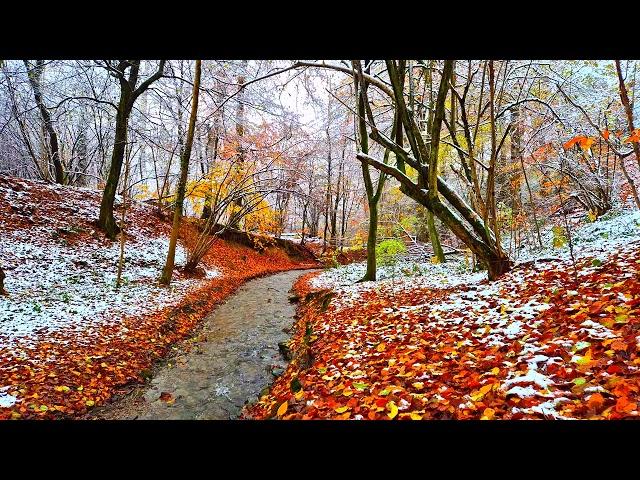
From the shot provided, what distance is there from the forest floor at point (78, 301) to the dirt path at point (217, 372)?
35 cm

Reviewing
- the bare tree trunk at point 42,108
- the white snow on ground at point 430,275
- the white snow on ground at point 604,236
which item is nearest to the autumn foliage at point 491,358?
the white snow on ground at point 604,236

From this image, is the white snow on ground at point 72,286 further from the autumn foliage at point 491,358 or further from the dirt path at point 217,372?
the autumn foliage at point 491,358

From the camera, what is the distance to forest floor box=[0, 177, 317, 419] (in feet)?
14.4

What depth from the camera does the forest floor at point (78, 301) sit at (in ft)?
14.4

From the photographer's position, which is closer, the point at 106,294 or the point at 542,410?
the point at 542,410

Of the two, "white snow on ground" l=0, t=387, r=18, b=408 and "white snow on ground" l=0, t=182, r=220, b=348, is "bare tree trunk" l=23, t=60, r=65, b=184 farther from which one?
"white snow on ground" l=0, t=387, r=18, b=408

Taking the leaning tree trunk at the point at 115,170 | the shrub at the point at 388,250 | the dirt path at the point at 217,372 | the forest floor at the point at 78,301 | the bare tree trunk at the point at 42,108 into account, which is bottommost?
the dirt path at the point at 217,372

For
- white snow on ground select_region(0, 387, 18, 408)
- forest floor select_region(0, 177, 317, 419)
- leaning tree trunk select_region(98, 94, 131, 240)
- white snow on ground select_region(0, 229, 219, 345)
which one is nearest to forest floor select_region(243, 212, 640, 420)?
forest floor select_region(0, 177, 317, 419)
